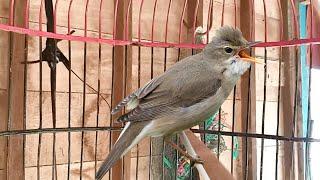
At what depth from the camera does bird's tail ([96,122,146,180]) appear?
2.89 feet

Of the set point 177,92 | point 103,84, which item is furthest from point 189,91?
point 103,84

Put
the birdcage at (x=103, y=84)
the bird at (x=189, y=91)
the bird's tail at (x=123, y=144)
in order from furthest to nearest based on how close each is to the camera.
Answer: the birdcage at (x=103, y=84) → the bird at (x=189, y=91) → the bird's tail at (x=123, y=144)

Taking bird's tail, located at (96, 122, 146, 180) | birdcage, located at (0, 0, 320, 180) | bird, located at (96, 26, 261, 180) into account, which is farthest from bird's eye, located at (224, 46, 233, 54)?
bird's tail, located at (96, 122, 146, 180)

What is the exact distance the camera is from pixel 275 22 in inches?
81.0

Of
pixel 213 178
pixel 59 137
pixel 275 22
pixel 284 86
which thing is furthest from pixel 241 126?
pixel 213 178

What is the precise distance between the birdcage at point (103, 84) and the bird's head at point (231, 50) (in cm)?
14

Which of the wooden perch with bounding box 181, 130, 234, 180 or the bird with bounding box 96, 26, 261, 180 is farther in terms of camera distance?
the bird with bounding box 96, 26, 261, 180

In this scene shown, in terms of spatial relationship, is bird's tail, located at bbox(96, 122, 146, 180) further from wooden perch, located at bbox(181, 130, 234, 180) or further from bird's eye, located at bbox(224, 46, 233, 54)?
bird's eye, located at bbox(224, 46, 233, 54)

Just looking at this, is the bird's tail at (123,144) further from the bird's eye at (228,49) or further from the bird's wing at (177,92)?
the bird's eye at (228,49)

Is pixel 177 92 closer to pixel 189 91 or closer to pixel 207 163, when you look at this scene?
pixel 189 91

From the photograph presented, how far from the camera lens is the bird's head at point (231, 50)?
107cm

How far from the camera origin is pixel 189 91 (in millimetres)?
1080

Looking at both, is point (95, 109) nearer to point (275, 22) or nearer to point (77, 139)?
point (77, 139)

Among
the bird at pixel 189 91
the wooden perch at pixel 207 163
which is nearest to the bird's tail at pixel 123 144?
the bird at pixel 189 91
